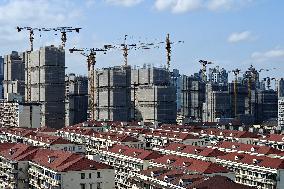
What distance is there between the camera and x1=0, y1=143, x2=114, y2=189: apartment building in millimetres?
79312

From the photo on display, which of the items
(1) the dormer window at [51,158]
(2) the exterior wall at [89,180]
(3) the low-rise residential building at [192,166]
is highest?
(1) the dormer window at [51,158]

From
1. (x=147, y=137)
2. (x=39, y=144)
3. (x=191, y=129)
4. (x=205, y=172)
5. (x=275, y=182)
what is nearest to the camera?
(x=205, y=172)

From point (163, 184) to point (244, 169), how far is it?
75.7ft

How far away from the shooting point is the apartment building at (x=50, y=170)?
7931 centimetres

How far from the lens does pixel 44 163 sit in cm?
8575

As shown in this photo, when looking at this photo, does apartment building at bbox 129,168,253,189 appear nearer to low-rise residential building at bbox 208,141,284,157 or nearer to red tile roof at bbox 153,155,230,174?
red tile roof at bbox 153,155,230,174

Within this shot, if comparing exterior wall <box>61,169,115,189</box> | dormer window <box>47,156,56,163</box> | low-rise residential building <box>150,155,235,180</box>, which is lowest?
exterior wall <box>61,169,115,189</box>

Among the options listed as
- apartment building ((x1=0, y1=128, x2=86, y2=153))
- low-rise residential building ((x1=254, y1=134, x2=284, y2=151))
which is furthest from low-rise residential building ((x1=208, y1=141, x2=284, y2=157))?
apartment building ((x1=0, y1=128, x2=86, y2=153))

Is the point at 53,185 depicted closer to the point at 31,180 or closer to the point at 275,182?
the point at 31,180

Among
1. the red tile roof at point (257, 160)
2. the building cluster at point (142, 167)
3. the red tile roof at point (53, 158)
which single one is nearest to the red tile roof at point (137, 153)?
the building cluster at point (142, 167)

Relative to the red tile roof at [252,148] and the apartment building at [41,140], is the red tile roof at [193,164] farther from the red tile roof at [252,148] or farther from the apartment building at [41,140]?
the apartment building at [41,140]

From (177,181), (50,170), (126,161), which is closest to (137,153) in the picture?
(126,161)

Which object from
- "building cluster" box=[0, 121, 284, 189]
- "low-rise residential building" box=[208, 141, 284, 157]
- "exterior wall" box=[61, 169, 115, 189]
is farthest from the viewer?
"low-rise residential building" box=[208, 141, 284, 157]

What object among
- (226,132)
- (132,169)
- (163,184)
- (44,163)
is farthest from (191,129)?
(163,184)
